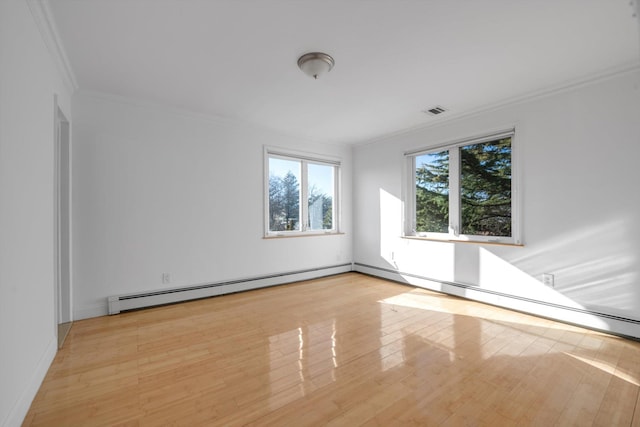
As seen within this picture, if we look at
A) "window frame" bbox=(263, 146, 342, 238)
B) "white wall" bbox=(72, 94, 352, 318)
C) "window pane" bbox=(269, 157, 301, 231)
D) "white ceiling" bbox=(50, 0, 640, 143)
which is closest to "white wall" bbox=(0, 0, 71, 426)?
"white ceiling" bbox=(50, 0, 640, 143)

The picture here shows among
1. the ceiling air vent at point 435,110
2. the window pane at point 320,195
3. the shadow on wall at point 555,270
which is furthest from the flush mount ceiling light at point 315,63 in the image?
the shadow on wall at point 555,270

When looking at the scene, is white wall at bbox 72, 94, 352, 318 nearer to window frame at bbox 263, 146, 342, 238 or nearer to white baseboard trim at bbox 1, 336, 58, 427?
window frame at bbox 263, 146, 342, 238

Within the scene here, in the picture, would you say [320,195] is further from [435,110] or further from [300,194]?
[435,110]

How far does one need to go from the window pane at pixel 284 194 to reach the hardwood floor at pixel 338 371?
5.85 feet

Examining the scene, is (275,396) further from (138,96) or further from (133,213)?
(138,96)

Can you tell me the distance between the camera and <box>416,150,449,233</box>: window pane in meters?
4.29

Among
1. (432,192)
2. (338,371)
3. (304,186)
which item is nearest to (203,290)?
(304,186)

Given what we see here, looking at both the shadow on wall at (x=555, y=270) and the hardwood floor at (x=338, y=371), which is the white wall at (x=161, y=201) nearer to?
the hardwood floor at (x=338, y=371)

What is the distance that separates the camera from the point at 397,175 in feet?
15.9

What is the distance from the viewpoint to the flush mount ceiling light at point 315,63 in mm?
2455

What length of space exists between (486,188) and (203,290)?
13.6ft

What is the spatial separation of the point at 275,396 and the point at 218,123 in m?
3.58

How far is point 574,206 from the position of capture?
119 inches

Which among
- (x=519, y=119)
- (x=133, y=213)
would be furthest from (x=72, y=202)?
(x=519, y=119)
